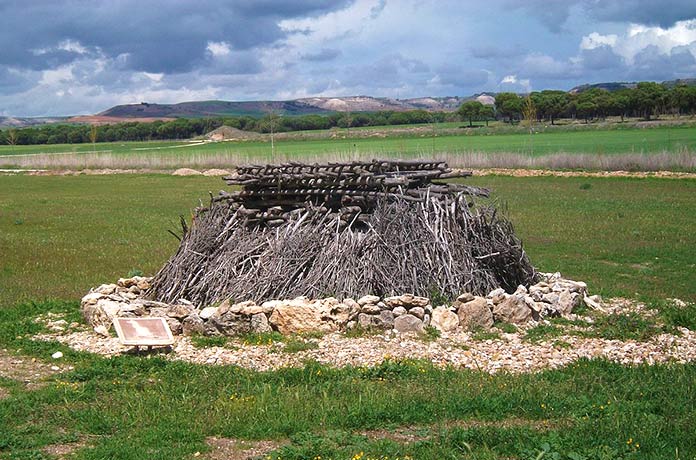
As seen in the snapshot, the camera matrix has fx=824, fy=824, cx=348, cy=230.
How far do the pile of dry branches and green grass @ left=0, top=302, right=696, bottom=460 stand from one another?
3276 millimetres

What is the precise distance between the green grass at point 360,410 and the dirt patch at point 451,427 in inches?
0.9

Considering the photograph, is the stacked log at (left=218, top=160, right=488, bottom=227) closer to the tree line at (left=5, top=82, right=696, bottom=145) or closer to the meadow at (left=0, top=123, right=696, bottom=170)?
the meadow at (left=0, top=123, right=696, bottom=170)

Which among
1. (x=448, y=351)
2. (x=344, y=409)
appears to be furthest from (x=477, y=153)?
(x=344, y=409)

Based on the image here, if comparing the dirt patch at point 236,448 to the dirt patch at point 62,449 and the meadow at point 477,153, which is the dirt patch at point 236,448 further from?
the meadow at point 477,153

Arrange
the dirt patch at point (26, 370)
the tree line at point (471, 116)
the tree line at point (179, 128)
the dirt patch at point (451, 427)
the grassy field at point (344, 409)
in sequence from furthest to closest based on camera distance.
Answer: the tree line at point (179, 128) < the tree line at point (471, 116) < the dirt patch at point (26, 370) < the dirt patch at point (451, 427) < the grassy field at point (344, 409)

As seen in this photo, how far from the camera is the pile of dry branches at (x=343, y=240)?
13.2 meters

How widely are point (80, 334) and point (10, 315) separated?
Result: 2.05 metres

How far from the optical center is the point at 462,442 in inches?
282

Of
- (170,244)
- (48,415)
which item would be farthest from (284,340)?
(170,244)

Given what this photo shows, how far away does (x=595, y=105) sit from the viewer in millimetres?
129125

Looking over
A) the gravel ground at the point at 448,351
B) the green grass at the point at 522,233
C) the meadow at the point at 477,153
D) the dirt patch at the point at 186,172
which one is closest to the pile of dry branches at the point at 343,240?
the gravel ground at the point at 448,351

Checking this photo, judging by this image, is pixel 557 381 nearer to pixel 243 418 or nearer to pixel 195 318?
pixel 243 418

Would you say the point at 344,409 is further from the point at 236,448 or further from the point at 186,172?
the point at 186,172

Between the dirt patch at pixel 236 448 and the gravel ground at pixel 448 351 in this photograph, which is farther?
the gravel ground at pixel 448 351
